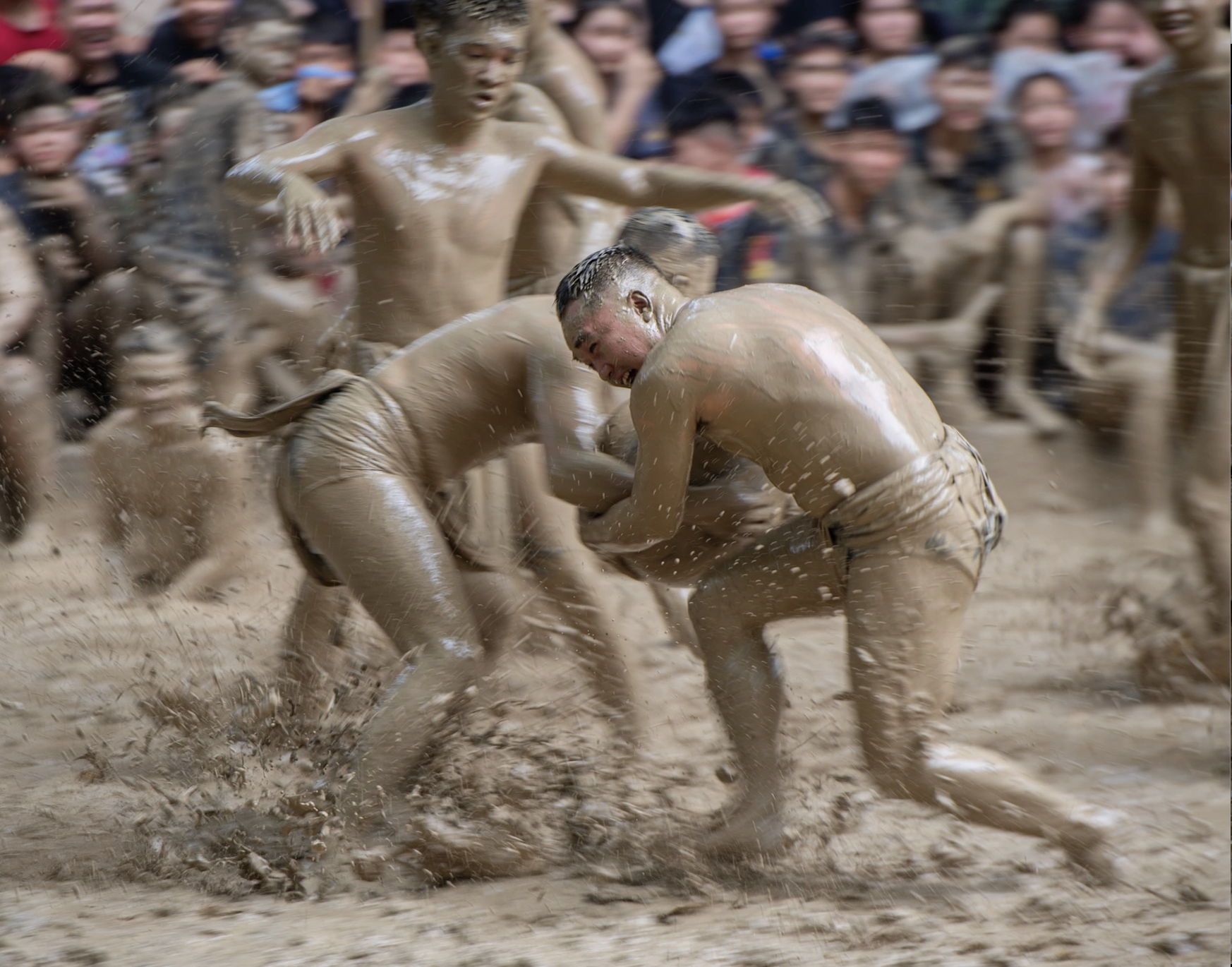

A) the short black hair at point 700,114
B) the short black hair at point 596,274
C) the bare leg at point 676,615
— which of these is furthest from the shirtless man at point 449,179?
the short black hair at point 700,114

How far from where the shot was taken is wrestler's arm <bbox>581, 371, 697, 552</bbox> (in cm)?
232

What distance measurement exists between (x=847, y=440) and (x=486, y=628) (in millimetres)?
1102

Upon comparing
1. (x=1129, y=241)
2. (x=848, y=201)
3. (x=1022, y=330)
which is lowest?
(x=1022, y=330)

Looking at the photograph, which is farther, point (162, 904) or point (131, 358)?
point (131, 358)

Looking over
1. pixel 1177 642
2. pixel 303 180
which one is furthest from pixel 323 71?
pixel 1177 642

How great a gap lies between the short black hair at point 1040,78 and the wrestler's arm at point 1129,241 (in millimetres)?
714

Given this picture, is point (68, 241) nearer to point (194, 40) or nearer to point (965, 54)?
point (194, 40)

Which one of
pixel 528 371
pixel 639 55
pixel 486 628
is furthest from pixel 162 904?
pixel 639 55

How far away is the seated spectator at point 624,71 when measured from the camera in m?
5.30

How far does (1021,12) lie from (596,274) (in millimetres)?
3711

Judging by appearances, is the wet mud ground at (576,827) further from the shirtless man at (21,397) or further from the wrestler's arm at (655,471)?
the shirtless man at (21,397)

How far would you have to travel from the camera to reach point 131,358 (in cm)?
495

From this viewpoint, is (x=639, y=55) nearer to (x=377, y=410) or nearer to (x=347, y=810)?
(x=377, y=410)

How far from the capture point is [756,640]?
107 inches
